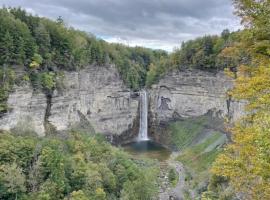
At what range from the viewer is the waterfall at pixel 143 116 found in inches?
3137

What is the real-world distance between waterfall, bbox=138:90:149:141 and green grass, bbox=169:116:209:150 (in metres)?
6.46

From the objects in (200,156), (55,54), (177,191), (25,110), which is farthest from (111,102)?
(177,191)

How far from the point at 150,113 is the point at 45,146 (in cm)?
4463

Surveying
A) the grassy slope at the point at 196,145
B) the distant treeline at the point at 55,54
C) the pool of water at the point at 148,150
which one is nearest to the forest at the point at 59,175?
the grassy slope at the point at 196,145

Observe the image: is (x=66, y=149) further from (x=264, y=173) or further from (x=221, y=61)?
(x=264, y=173)

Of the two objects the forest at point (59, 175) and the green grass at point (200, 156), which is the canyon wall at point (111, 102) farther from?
the forest at point (59, 175)

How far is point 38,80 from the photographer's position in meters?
52.4

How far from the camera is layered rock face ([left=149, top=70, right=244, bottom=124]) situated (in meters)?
67.5

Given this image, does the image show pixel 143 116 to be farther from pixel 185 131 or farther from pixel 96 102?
pixel 96 102

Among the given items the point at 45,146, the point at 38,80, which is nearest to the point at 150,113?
the point at 38,80

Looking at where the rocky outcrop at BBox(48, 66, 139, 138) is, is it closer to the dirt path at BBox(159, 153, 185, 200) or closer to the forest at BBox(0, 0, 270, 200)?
the forest at BBox(0, 0, 270, 200)

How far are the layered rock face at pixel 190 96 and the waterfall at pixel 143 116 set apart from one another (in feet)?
4.37

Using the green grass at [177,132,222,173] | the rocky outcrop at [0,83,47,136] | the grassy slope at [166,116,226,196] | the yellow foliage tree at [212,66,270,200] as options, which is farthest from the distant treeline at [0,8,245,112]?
the yellow foliage tree at [212,66,270,200]

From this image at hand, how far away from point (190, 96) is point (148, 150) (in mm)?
13558
